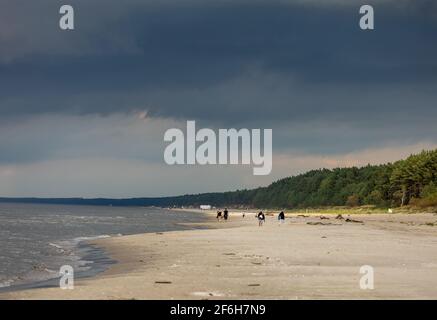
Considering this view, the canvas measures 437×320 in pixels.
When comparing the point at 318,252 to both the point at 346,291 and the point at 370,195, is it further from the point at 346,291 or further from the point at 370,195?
the point at 370,195

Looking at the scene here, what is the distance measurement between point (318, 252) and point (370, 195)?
15579 centimetres

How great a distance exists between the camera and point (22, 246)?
45.3m

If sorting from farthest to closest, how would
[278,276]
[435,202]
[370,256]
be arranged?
[435,202] → [370,256] → [278,276]

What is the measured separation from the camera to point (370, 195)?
18125 cm

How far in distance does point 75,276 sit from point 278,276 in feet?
32.1

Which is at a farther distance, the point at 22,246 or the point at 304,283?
the point at 22,246
